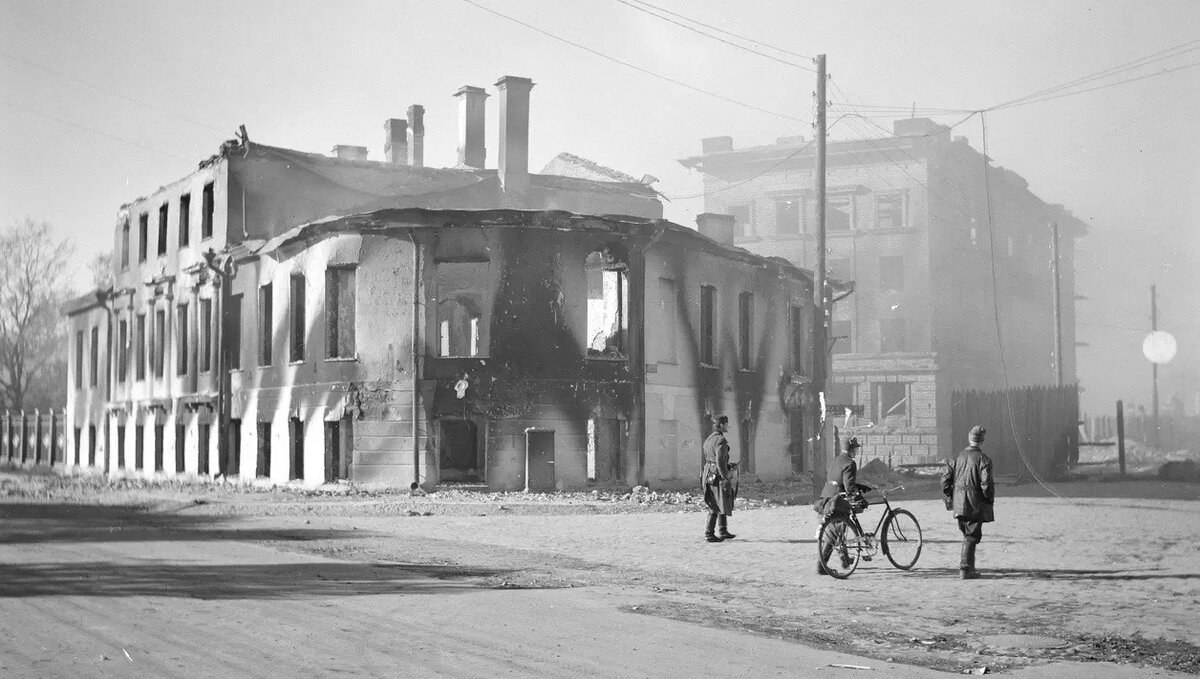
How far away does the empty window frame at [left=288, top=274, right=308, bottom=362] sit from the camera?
111 feet

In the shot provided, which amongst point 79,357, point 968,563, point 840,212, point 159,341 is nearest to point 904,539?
point 968,563

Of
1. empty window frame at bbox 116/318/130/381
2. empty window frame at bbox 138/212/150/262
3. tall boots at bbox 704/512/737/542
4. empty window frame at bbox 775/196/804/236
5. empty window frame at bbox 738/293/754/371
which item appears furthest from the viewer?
empty window frame at bbox 775/196/804/236

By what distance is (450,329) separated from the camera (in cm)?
4003

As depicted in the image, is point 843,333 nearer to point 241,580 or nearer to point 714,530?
point 714,530

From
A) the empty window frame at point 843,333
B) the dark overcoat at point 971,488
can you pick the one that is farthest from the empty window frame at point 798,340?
the dark overcoat at point 971,488

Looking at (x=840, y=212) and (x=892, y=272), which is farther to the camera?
(x=840, y=212)

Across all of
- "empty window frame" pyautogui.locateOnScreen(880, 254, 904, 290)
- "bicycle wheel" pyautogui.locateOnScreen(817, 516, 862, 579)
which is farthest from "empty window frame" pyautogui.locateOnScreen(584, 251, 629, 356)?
"empty window frame" pyautogui.locateOnScreen(880, 254, 904, 290)

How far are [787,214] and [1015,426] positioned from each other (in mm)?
32986

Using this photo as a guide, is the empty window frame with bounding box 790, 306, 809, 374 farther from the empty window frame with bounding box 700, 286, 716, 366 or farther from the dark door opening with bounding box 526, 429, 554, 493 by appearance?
the dark door opening with bounding box 526, 429, 554, 493

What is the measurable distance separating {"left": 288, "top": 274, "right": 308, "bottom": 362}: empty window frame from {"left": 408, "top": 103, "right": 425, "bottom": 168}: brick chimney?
1284cm

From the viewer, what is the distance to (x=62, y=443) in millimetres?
54781

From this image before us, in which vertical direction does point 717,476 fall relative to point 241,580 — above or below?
above

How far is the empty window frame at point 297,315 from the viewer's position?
111 ft

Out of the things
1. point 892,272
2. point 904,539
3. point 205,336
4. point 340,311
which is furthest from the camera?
point 892,272
